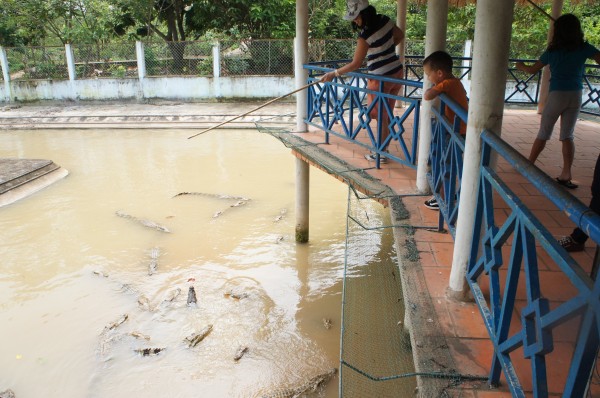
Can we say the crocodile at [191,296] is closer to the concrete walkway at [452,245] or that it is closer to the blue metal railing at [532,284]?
the concrete walkway at [452,245]

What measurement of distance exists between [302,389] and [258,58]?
1421 cm

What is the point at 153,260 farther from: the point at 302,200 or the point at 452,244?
the point at 452,244

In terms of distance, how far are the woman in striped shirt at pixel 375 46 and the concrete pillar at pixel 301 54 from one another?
132 centimetres

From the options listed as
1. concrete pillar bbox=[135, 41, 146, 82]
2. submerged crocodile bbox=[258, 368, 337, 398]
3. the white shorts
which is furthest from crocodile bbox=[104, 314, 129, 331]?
concrete pillar bbox=[135, 41, 146, 82]

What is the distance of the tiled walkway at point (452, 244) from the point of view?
2309 mm

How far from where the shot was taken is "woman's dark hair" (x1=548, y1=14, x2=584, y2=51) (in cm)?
416

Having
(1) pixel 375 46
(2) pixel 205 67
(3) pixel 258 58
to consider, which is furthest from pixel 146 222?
(2) pixel 205 67

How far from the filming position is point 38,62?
1792cm

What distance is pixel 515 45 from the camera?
1488cm

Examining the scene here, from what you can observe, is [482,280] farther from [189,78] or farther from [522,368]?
[189,78]

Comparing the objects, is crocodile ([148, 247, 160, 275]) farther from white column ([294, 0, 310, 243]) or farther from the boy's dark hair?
the boy's dark hair

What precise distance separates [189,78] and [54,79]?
4942 millimetres

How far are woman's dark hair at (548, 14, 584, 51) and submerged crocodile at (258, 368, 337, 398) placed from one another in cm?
359

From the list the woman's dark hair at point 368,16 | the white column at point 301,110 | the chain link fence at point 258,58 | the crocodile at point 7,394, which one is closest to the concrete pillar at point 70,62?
the chain link fence at point 258,58
